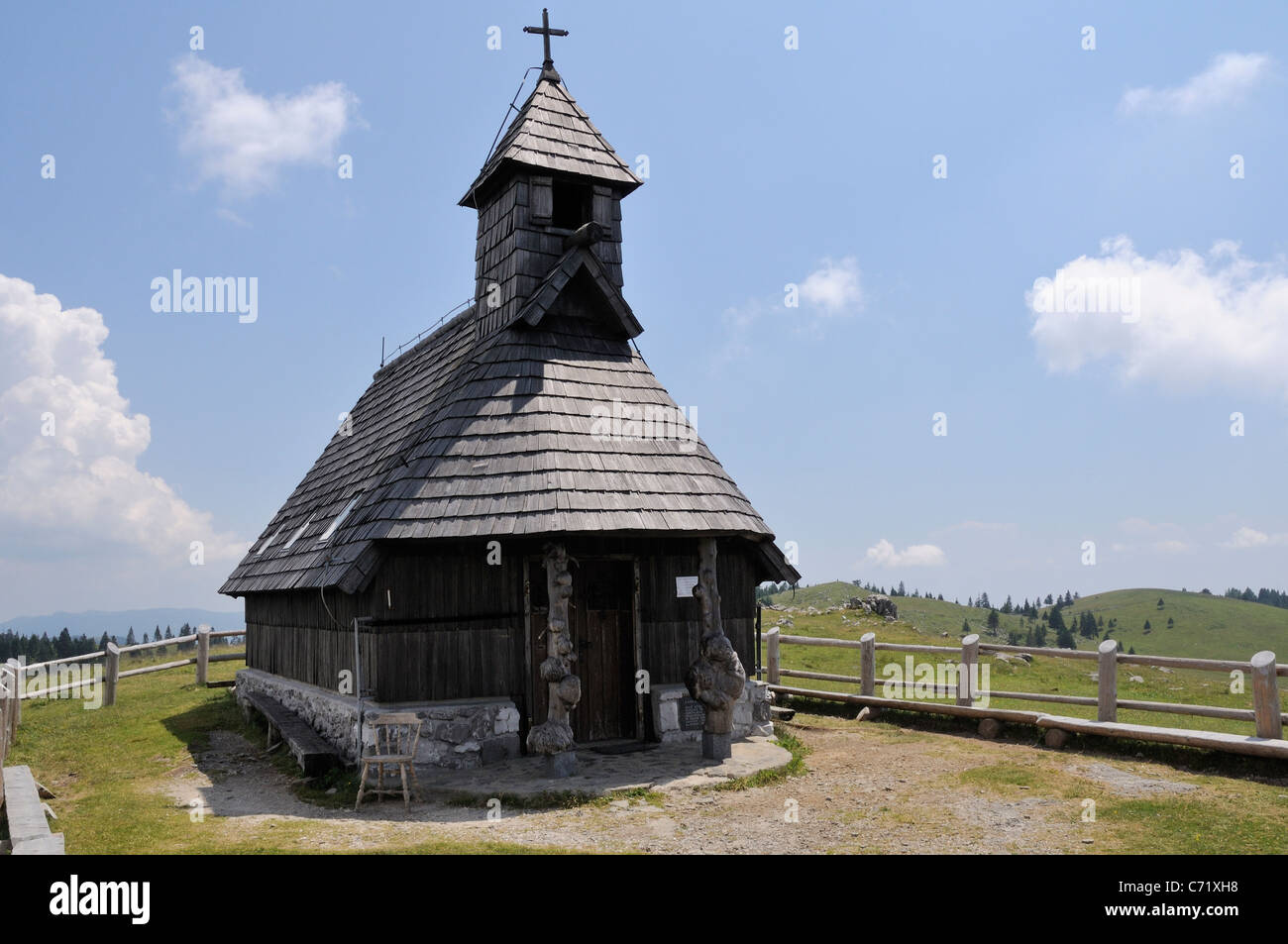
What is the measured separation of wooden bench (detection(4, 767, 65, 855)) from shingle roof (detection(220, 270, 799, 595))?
3.44 m

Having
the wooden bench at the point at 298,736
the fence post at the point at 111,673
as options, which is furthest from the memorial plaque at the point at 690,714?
the fence post at the point at 111,673

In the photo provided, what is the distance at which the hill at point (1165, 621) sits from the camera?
78.2 meters

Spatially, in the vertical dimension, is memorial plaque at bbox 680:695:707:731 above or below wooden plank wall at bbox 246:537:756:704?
below

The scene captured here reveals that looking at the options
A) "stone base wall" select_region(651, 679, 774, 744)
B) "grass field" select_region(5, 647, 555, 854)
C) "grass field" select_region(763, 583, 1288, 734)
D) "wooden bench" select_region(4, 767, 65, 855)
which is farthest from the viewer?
"grass field" select_region(763, 583, 1288, 734)

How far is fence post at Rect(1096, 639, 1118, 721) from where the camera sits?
11258mm

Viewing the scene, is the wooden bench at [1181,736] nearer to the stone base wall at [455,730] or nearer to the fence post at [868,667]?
the fence post at [868,667]

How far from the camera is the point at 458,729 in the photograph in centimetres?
1030

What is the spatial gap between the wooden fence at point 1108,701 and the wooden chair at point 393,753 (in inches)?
298

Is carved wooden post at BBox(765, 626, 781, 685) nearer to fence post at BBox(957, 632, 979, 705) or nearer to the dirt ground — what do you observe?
fence post at BBox(957, 632, 979, 705)

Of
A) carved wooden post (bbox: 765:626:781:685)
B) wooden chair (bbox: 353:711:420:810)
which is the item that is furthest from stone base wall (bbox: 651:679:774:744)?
carved wooden post (bbox: 765:626:781:685)
